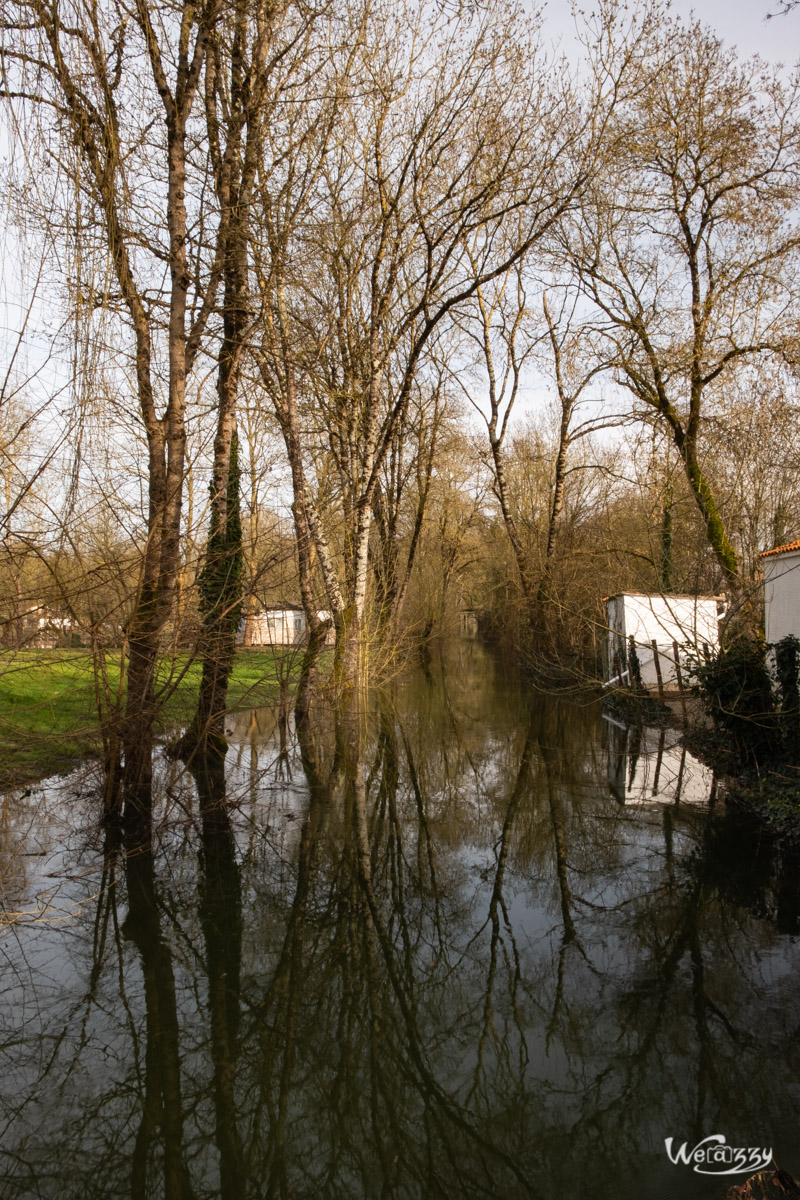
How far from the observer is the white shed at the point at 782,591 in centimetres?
1059

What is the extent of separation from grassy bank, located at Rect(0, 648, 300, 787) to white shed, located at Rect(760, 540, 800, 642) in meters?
6.23

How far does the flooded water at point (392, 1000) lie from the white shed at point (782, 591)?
11.5 feet

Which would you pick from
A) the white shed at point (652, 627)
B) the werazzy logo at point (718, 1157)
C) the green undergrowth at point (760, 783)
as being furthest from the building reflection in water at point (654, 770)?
the werazzy logo at point (718, 1157)

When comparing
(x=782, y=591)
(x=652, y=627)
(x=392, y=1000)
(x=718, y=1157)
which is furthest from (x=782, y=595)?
(x=718, y=1157)

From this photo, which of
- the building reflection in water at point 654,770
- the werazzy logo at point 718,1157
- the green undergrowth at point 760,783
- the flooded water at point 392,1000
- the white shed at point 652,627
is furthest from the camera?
the white shed at point 652,627

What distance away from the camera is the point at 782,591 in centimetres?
1105

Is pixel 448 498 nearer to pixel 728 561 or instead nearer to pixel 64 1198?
pixel 728 561

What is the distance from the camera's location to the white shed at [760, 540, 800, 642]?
10.6 metres

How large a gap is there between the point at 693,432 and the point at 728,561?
9.99 feet

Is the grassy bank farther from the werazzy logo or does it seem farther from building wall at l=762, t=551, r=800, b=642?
building wall at l=762, t=551, r=800, b=642

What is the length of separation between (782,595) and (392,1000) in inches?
334

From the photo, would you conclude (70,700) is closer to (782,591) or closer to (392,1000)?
(392,1000)

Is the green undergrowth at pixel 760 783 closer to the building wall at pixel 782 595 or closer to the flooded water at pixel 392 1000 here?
the flooded water at pixel 392 1000

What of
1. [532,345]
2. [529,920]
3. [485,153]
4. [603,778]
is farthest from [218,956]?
[532,345]
